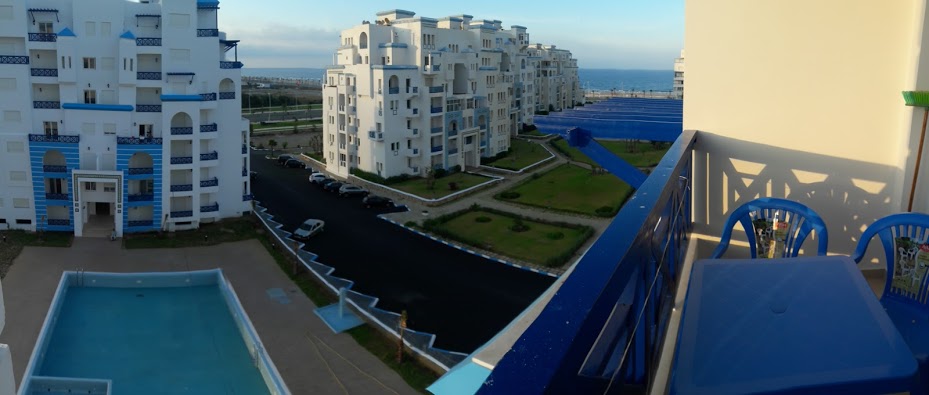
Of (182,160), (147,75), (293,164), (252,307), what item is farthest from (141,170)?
(293,164)

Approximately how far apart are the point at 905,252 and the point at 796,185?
0.86 metres

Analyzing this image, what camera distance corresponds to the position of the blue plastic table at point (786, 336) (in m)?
1.40

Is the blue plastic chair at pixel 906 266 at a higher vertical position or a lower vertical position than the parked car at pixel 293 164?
higher

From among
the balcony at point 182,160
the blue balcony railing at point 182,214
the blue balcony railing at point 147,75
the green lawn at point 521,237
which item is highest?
the blue balcony railing at point 147,75

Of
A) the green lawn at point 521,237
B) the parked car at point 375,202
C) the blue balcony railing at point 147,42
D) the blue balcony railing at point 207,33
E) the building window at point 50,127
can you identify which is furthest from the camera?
the parked car at point 375,202

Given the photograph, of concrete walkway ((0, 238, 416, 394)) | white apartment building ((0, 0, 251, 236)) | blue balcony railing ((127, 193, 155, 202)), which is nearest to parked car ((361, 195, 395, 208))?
white apartment building ((0, 0, 251, 236))

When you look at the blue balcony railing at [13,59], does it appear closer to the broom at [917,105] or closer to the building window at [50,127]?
the building window at [50,127]

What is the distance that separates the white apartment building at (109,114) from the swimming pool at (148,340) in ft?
12.7

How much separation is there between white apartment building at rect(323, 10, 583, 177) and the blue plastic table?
19998 millimetres

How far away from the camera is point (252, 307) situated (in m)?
11.0

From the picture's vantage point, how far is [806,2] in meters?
3.45

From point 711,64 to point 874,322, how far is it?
2378 mm

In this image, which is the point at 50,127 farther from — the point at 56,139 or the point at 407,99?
the point at 407,99

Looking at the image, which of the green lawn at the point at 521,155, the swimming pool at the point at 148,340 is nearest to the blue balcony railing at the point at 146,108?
the swimming pool at the point at 148,340
